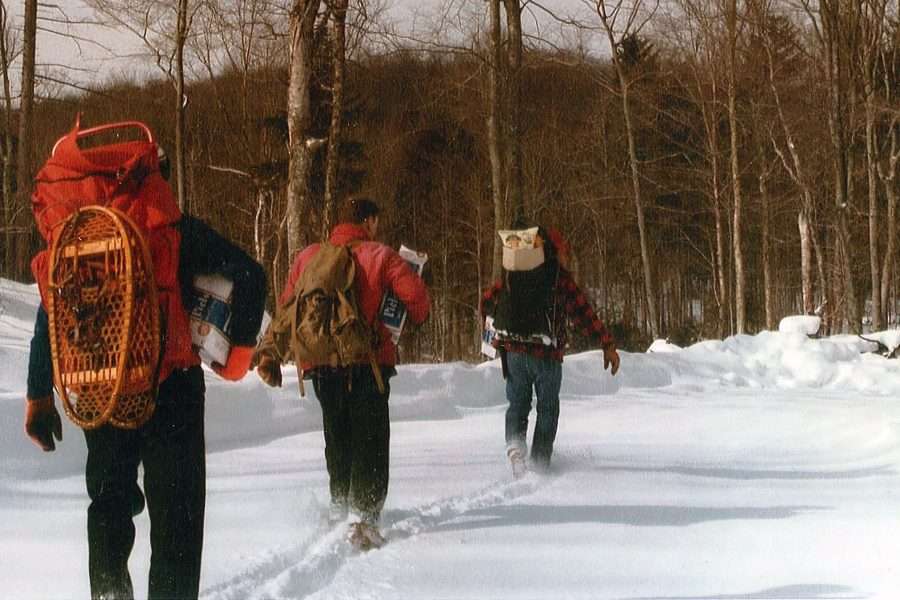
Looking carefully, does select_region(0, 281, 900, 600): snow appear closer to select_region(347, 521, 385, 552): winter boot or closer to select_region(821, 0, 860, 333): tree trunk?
select_region(347, 521, 385, 552): winter boot

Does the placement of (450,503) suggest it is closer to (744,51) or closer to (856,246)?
(744,51)

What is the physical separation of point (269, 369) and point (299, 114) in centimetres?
661

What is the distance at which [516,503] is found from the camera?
593 cm

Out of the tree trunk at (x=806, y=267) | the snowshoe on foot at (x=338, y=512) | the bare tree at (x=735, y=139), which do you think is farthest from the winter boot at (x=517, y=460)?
the tree trunk at (x=806, y=267)

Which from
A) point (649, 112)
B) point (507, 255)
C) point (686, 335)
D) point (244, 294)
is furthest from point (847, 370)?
point (649, 112)

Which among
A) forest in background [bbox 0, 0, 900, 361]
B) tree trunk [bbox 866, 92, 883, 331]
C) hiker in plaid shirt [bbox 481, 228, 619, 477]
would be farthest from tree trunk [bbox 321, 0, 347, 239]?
tree trunk [bbox 866, 92, 883, 331]

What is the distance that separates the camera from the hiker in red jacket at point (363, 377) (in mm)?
4902

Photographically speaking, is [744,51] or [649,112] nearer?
[744,51]

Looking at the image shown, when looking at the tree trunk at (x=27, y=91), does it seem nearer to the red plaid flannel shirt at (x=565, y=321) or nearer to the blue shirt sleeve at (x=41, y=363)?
the red plaid flannel shirt at (x=565, y=321)

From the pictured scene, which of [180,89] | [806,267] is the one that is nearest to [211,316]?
[180,89]

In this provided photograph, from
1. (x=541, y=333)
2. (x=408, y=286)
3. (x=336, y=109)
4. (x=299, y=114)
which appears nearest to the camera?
(x=408, y=286)

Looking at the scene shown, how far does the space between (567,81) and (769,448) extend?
120 ft

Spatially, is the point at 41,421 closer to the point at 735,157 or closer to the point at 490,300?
the point at 490,300

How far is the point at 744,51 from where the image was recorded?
1108 inches
